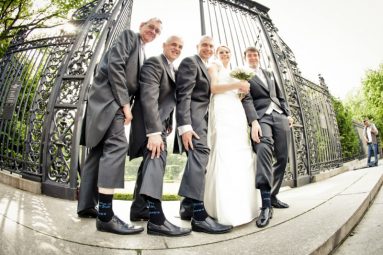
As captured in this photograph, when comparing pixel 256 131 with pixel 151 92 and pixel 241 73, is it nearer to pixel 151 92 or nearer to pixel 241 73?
pixel 241 73

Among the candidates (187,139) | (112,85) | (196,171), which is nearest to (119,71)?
(112,85)

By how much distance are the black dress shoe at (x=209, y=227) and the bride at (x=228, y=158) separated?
153 millimetres

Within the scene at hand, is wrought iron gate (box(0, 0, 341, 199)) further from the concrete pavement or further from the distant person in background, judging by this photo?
the distant person in background

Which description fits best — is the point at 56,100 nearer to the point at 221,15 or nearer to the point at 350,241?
the point at 221,15

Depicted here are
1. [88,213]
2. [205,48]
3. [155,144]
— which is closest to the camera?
[155,144]

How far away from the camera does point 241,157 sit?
109 inches

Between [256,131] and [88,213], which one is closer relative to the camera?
[88,213]

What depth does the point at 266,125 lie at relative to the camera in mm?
3123

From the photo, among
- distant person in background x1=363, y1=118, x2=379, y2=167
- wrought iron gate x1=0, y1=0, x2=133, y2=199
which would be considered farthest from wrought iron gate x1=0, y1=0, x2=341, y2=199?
distant person in background x1=363, y1=118, x2=379, y2=167

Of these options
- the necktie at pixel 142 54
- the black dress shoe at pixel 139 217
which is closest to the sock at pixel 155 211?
the black dress shoe at pixel 139 217

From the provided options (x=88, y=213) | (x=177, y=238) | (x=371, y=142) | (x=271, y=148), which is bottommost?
(x=177, y=238)

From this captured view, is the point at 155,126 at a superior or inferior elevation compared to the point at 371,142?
inferior

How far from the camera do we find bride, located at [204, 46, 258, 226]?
2545 mm

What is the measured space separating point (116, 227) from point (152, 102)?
3.79 ft
